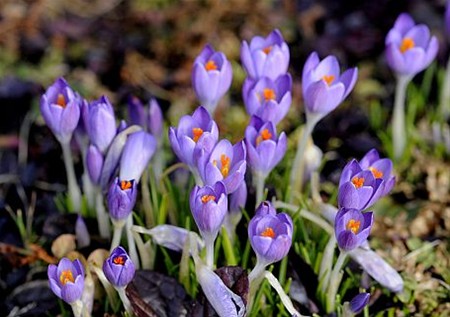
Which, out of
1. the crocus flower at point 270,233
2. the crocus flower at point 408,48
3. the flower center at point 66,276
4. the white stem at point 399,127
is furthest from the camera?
the white stem at point 399,127

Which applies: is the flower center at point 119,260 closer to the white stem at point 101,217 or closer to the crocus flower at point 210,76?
the white stem at point 101,217

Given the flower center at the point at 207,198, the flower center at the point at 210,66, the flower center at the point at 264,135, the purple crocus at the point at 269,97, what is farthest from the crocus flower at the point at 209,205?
the flower center at the point at 210,66

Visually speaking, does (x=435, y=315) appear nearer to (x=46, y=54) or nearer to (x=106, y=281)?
(x=106, y=281)

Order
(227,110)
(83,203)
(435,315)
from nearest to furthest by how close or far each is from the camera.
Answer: (435,315) → (83,203) → (227,110)

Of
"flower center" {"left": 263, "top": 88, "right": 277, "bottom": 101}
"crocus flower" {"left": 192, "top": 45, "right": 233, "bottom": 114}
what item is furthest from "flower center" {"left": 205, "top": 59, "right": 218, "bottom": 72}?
"flower center" {"left": 263, "top": 88, "right": 277, "bottom": 101}

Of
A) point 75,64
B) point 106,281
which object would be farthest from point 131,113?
point 75,64

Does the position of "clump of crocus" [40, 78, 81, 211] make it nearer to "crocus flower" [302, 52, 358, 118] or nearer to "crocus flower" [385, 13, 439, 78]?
"crocus flower" [302, 52, 358, 118]
